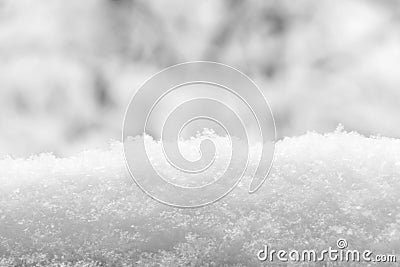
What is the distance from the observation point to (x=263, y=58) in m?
30.4

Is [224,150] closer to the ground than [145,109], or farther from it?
closer to the ground

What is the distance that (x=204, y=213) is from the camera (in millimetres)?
17328

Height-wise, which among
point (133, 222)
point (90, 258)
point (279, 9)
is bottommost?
point (90, 258)

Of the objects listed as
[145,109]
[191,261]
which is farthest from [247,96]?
[191,261]

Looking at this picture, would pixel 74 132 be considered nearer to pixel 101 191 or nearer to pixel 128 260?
pixel 101 191

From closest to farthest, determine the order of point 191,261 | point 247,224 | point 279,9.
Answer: point 191,261, point 247,224, point 279,9

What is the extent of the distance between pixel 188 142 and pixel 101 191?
4.06 meters
